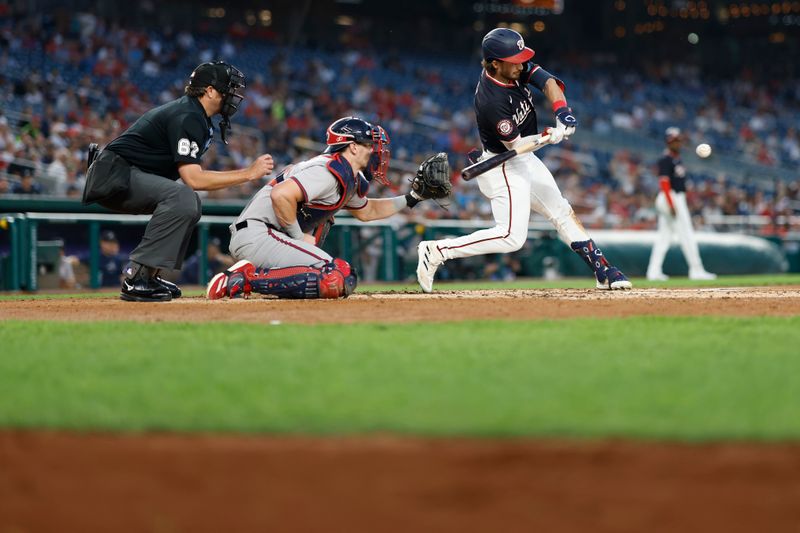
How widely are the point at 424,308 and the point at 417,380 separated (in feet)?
Answer: 9.65

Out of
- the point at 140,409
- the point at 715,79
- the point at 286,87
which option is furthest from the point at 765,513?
the point at 715,79

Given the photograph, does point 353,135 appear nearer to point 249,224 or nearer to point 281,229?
point 281,229

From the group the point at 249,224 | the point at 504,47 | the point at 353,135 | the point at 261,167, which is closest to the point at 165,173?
the point at 249,224

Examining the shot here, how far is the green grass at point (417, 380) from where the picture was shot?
2746 mm

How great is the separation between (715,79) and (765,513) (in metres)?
35.4

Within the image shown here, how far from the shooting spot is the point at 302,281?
22.5 feet

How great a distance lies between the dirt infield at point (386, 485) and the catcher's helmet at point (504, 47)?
518 cm

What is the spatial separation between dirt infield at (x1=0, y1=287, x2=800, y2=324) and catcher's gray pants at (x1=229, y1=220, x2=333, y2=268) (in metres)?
0.28

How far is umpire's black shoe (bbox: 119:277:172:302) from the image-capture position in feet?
23.6

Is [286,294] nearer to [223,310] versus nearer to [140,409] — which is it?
[223,310]

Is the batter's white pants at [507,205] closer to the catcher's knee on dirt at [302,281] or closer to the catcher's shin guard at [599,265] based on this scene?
the catcher's shin guard at [599,265]

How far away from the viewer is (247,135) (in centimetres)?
1909

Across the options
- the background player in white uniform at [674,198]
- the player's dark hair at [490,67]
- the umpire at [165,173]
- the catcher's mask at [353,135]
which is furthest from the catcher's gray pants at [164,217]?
the background player in white uniform at [674,198]

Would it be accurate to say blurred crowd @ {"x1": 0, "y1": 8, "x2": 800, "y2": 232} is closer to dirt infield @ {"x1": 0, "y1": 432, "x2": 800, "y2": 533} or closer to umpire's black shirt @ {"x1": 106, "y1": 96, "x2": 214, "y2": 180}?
umpire's black shirt @ {"x1": 106, "y1": 96, "x2": 214, "y2": 180}
